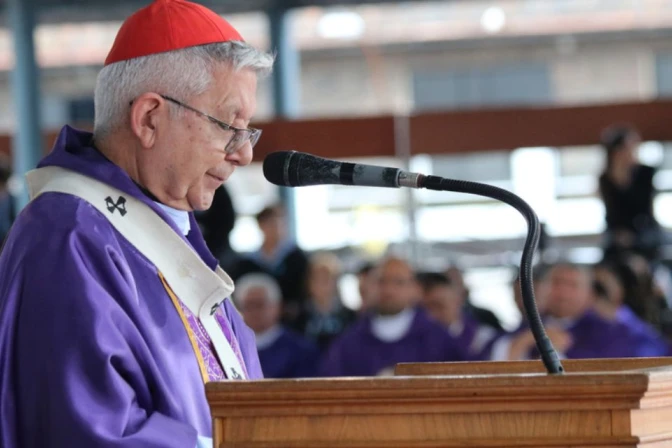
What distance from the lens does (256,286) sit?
762 cm

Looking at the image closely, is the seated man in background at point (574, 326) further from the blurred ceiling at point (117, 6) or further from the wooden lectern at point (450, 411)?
the wooden lectern at point (450, 411)

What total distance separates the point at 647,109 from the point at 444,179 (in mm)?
8389

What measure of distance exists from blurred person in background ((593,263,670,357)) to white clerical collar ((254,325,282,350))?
6.08 feet

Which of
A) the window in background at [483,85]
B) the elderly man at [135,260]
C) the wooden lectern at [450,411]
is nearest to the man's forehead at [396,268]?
the elderly man at [135,260]

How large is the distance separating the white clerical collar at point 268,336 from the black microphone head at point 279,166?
5.61 meters

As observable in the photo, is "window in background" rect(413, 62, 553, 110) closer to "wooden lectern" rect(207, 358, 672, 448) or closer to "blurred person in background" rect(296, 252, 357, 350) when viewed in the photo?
"blurred person in background" rect(296, 252, 357, 350)

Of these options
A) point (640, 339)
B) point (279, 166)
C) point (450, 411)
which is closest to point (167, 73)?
point (279, 166)

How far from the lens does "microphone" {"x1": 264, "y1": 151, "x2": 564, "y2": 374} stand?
1979mm

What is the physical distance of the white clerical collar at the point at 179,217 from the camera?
2.61m

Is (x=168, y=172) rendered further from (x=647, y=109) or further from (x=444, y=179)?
(x=647, y=109)

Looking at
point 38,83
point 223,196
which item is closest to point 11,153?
point 38,83

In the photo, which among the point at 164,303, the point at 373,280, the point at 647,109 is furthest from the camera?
the point at 647,109

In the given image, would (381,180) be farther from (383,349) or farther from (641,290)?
(641,290)

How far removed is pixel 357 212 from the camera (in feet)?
53.3
